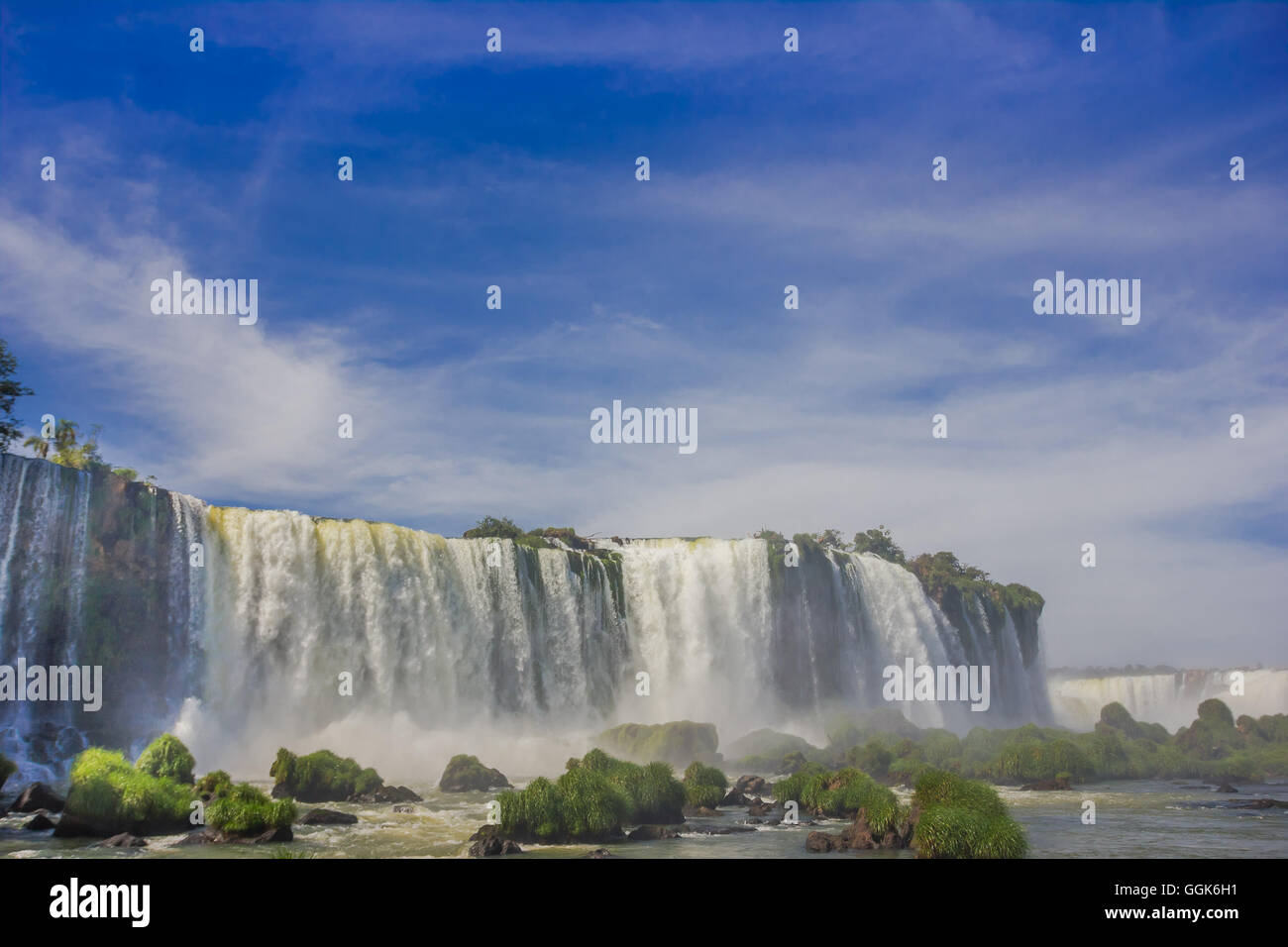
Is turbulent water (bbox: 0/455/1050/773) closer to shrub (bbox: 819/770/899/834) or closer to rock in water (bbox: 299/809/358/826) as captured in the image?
rock in water (bbox: 299/809/358/826)

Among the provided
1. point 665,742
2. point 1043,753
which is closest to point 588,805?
point 665,742

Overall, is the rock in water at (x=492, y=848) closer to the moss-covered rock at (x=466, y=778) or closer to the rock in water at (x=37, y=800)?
the rock in water at (x=37, y=800)

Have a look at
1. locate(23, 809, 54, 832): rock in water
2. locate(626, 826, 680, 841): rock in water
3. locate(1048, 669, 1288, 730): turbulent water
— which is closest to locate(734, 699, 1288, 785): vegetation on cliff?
locate(626, 826, 680, 841): rock in water

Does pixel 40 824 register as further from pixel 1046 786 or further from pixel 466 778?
pixel 1046 786

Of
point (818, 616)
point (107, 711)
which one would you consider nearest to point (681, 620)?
point (818, 616)

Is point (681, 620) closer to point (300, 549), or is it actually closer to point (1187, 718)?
point (300, 549)
